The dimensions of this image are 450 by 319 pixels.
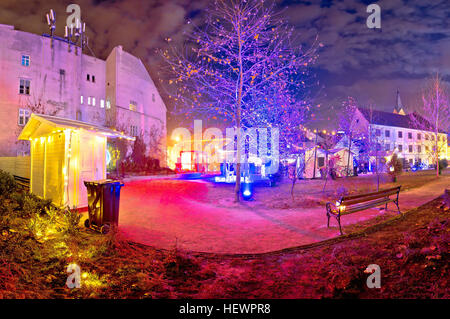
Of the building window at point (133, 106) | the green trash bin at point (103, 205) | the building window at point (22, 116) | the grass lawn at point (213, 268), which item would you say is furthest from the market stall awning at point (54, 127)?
the building window at point (133, 106)

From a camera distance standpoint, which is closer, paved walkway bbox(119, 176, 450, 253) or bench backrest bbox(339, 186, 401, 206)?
paved walkway bbox(119, 176, 450, 253)

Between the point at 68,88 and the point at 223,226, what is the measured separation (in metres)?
25.8

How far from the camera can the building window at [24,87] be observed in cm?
2306

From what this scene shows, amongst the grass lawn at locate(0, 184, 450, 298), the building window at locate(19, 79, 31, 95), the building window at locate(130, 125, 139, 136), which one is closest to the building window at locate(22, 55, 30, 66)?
the building window at locate(19, 79, 31, 95)

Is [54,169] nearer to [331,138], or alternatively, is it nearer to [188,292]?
[188,292]

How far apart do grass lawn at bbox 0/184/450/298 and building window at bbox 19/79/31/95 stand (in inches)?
911

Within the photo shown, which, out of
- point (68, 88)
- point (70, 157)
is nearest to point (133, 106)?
point (68, 88)

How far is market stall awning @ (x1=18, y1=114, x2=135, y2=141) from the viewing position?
352 inches

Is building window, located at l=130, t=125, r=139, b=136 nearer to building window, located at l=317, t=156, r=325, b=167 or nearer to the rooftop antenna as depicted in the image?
the rooftop antenna

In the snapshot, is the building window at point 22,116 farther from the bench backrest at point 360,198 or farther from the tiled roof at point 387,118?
the tiled roof at point 387,118

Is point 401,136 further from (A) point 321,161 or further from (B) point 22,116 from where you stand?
(B) point 22,116

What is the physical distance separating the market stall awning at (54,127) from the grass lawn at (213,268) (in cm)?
420

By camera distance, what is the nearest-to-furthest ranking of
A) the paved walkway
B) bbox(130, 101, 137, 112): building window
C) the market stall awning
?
1. the paved walkway
2. the market stall awning
3. bbox(130, 101, 137, 112): building window

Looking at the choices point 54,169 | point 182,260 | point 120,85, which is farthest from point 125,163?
point 182,260
